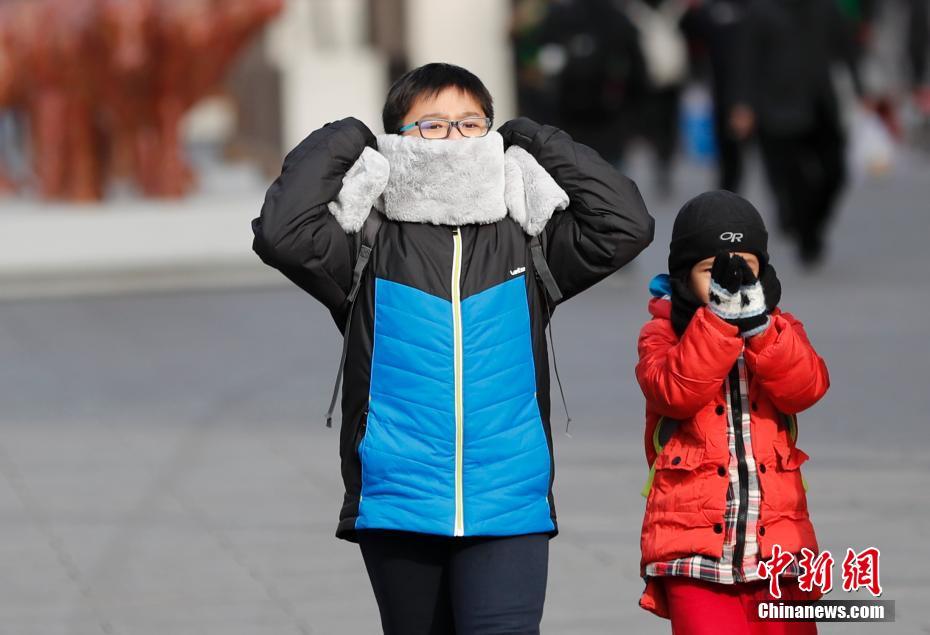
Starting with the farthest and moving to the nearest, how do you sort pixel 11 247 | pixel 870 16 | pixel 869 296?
1. pixel 870 16
2. pixel 11 247
3. pixel 869 296

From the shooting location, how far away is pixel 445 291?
3668mm

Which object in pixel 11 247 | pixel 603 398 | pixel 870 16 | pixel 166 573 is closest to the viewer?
pixel 166 573

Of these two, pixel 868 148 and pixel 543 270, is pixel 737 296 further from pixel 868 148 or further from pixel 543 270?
pixel 868 148

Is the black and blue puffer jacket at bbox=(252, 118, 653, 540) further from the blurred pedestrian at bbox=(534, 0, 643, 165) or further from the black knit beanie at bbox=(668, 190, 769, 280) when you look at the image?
the blurred pedestrian at bbox=(534, 0, 643, 165)

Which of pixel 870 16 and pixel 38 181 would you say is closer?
pixel 38 181

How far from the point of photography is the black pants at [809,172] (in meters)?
12.3

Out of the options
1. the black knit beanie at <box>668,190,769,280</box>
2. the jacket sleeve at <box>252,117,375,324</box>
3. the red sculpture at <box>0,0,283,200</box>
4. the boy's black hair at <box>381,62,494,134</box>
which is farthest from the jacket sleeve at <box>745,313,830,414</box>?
the red sculpture at <box>0,0,283,200</box>

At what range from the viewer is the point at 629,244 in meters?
3.85

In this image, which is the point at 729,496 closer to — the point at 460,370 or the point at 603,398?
the point at 460,370

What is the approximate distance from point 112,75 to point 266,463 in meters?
6.67

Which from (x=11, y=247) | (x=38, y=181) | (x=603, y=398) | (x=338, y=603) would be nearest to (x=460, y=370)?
(x=338, y=603)

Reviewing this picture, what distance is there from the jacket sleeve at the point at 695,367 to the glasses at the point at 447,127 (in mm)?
553

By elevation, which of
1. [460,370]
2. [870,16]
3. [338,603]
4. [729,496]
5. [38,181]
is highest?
[870,16]

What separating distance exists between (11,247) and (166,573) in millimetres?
7881
